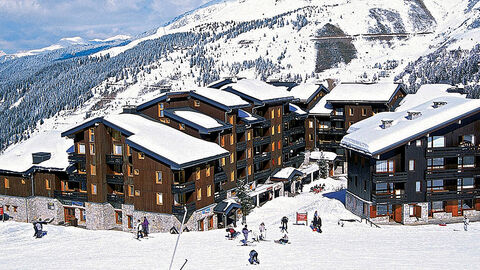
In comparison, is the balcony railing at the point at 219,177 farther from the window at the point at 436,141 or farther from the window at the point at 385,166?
the window at the point at 436,141

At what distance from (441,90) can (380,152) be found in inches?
1746

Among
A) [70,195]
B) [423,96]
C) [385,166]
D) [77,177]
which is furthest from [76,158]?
[423,96]

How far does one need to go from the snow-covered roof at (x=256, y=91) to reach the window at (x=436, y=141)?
22.0 metres

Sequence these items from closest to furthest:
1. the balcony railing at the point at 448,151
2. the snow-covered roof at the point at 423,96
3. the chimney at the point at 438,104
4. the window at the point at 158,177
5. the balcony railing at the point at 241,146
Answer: the window at the point at 158,177 → the balcony railing at the point at 448,151 → the chimney at the point at 438,104 → the balcony railing at the point at 241,146 → the snow-covered roof at the point at 423,96

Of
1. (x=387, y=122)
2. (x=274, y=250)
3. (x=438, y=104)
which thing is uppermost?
(x=438, y=104)

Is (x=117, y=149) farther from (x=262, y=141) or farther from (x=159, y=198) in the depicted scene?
(x=262, y=141)

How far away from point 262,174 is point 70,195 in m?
23.0

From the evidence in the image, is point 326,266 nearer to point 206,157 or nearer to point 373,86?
point 206,157

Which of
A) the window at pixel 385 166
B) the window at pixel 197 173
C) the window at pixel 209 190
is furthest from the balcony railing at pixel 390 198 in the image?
the window at pixel 197 173

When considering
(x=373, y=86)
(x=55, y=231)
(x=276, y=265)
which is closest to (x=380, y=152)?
(x=276, y=265)

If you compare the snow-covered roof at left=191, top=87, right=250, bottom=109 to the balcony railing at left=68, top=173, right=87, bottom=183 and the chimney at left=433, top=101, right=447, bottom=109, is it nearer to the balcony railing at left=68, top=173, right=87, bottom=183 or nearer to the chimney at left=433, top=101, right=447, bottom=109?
the balcony railing at left=68, top=173, right=87, bottom=183

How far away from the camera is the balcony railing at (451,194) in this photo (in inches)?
2019

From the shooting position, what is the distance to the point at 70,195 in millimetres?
56438

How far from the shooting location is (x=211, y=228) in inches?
2104
